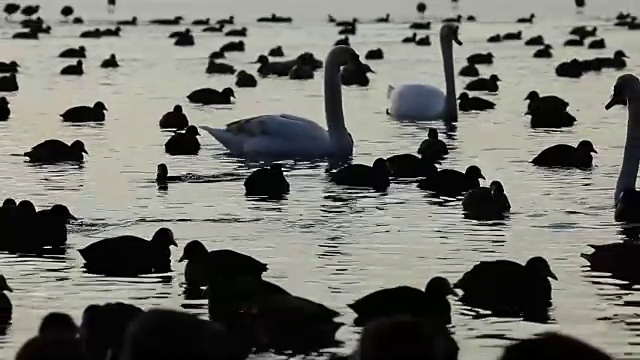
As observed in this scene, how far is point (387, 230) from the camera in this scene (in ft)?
51.5

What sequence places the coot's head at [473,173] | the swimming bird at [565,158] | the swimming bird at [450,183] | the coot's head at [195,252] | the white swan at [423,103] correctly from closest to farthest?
1. the coot's head at [195,252]
2. the swimming bird at [450,183]
3. the coot's head at [473,173]
4. the swimming bird at [565,158]
5. the white swan at [423,103]

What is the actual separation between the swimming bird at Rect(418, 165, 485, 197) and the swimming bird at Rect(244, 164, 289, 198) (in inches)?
62.6

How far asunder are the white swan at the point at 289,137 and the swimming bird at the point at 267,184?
4.62 m

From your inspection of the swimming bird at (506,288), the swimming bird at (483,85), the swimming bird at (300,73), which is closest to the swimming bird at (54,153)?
the swimming bird at (506,288)

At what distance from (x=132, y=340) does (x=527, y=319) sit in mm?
5402

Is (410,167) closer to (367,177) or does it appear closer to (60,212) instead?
(367,177)

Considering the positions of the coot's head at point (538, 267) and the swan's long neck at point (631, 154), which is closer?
the coot's head at point (538, 267)

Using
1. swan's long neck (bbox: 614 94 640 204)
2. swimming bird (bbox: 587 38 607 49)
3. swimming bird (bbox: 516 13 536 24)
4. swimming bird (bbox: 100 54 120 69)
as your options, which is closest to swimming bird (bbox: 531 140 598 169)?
swan's long neck (bbox: 614 94 640 204)

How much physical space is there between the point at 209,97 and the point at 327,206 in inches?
655

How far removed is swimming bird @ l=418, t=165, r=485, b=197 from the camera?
61.1 feet

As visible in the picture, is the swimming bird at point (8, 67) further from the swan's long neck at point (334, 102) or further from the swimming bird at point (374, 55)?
the swan's long neck at point (334, 102)

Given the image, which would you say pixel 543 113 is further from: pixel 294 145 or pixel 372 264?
pixel 372 264

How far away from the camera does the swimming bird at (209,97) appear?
111 ft

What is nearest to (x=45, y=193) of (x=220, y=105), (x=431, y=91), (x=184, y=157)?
(x=184, y=157)
